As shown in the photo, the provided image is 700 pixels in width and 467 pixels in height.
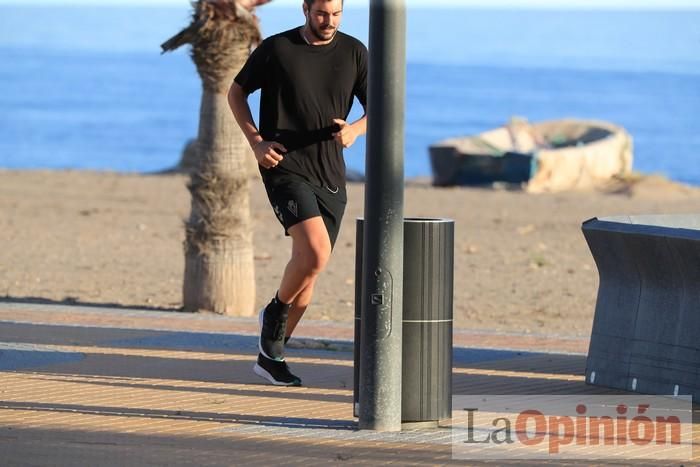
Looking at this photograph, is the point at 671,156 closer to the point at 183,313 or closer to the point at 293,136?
the point at 183,313

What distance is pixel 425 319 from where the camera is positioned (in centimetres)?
666

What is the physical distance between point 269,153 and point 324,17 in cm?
79

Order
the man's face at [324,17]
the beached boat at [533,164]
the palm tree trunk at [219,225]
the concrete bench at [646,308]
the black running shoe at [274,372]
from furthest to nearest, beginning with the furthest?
the beached boat at [533,164], the palm tree trunk at [219,225], the black running shoe at [274,372], the concrete bench at [646,308], the man's face at [324,17]

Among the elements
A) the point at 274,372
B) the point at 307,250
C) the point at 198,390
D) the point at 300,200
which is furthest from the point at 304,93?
the point at 198,390

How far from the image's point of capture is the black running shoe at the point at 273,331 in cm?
752

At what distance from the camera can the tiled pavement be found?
6.06 m

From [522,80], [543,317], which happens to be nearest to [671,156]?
→ [543,317]

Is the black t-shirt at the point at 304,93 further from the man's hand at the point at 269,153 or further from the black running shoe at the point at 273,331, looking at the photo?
the black running shoe at the point at 273,331

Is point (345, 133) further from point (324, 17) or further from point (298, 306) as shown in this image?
point (298, 306)

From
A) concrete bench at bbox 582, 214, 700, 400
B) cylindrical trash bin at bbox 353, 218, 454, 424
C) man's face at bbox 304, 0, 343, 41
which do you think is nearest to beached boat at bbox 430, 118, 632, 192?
concrete bench at bbox 582, 214, 700, 400

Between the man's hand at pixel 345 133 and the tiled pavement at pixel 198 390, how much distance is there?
1440 mm

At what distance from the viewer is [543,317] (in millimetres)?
12984

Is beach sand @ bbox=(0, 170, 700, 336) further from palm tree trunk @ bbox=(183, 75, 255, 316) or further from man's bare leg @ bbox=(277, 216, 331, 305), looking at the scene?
man's bare leg @ bbox=(277, 216, 331, 305)

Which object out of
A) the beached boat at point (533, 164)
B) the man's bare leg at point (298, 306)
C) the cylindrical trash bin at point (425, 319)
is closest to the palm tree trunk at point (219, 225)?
the man's bare leg at point (298, 306)
